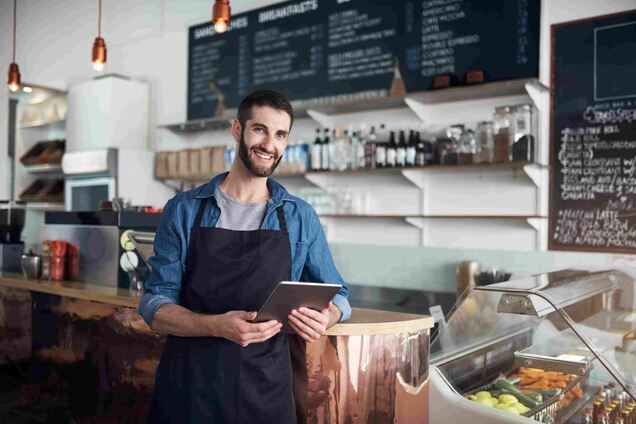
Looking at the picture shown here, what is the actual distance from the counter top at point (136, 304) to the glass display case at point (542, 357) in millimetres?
242

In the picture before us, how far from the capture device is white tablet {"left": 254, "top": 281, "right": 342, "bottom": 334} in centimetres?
151

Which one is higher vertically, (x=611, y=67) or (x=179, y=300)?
(x=611, y=67)

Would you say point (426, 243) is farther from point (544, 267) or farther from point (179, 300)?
point (179, 300)

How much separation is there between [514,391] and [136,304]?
153cm

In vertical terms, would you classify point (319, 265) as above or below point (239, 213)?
below

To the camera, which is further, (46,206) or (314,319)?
(46,206)

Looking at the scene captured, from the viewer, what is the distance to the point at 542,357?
222cm

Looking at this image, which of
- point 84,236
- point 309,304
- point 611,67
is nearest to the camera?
point 309,304

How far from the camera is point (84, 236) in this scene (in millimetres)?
3383

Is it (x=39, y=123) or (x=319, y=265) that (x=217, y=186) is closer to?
(x=319, y=265)

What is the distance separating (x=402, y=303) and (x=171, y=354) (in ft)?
8.95

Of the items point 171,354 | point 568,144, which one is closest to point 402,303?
point 568,144

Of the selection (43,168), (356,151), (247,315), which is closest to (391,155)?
(356,151)

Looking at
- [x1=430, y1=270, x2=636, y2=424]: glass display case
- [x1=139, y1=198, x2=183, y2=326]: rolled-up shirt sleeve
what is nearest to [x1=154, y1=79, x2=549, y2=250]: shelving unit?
[x1=430, y1=270, x2=636, y2=424]: glass display case
